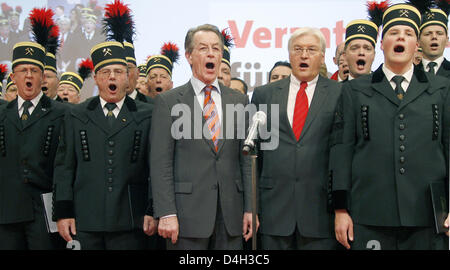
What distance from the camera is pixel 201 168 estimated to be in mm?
3203

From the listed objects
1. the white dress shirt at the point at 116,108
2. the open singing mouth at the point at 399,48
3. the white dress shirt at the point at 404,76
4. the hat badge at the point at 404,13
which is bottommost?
the white dress shirt at the point at 116,108

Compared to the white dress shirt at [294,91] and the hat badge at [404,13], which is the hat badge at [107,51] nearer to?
the white dress shirt at [294,91]

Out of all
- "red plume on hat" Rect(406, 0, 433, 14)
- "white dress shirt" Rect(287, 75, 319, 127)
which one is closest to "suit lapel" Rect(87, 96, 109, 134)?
"white dress shirt" Rect(287, 75, 319, 127)

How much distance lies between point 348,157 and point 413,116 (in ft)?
1.44

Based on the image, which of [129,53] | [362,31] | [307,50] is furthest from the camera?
[129,53]

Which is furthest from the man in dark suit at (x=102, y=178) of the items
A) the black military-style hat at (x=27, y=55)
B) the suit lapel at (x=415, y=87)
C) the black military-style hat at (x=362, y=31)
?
the black military-style hat at (x=362, y=31)

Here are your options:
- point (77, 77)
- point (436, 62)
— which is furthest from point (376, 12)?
point (77, 77)

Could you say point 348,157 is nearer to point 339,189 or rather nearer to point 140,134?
point 339,189

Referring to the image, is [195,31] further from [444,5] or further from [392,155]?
[444,5]

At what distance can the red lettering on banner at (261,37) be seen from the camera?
683cm

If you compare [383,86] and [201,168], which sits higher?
[383,86]

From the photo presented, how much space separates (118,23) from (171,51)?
6.02ft

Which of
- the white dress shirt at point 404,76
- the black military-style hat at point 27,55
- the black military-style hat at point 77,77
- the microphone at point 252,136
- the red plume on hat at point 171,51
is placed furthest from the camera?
the red plume on hat at point 171,51

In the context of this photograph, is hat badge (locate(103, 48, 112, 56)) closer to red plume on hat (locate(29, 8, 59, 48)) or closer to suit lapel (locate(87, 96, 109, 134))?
suit lapel (locate(87, 96, 109, 134))
